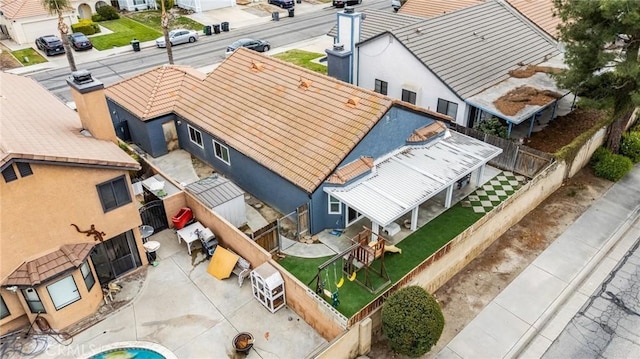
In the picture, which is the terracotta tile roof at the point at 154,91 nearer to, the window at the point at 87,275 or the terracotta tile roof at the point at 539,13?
the window at the point at 87,275

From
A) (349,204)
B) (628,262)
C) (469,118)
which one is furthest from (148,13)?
(628,262)

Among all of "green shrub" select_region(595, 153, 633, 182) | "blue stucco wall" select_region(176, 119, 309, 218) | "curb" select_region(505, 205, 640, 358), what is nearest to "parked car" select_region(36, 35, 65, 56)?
"blue stucco wall" select_region(176, 119, 309, 218)

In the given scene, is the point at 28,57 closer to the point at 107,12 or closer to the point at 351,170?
the point at 107,12

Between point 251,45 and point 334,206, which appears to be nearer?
point 334,206

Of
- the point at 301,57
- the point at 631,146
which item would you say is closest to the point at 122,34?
the point at 301,57

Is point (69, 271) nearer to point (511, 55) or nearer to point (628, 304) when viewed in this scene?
point (628, 304)
